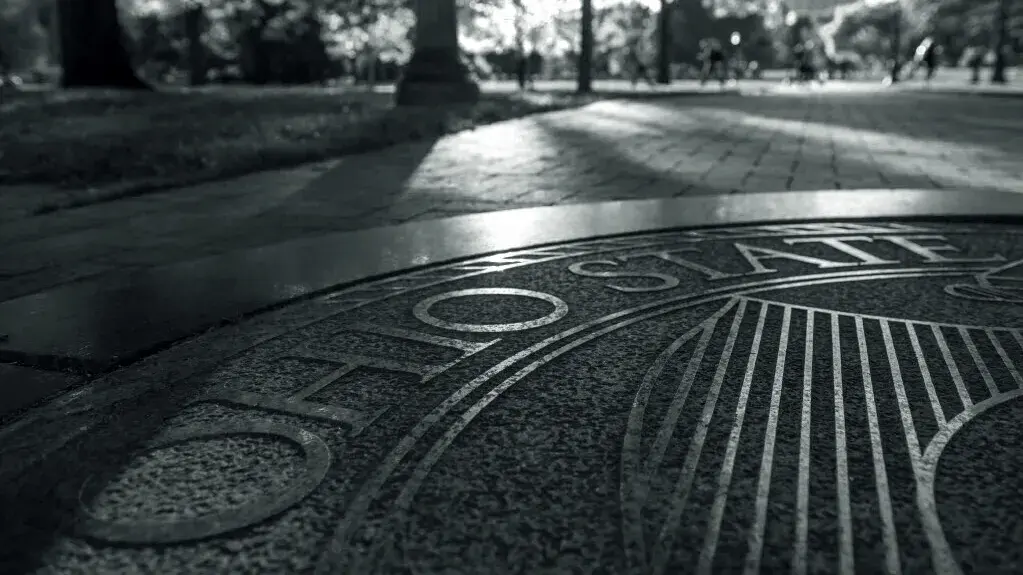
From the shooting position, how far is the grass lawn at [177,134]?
6.60 m

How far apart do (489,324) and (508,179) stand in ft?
12.1

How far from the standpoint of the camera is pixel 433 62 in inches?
543

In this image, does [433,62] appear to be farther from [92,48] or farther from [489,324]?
[489,324]

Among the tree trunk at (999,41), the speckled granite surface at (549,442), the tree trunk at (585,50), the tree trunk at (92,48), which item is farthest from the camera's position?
the tree trunk at (999,41)

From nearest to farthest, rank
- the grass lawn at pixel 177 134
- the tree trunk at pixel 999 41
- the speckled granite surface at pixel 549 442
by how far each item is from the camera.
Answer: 1. the speckled granite surface at pixel 549 442
2. the grass lawn at pixel 177 134
3. the tree trunk at pixel 999 41

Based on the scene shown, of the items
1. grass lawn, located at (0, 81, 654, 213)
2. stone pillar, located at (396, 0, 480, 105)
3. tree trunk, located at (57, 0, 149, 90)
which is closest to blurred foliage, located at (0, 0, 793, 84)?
tree trunk, located at (57, 0, 149, 90)

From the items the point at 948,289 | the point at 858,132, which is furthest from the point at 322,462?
the point at 858,132

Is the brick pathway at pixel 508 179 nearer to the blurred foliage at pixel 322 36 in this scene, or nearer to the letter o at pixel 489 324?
the letter o at pixel 489 324

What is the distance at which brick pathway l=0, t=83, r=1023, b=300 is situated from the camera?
4254mm

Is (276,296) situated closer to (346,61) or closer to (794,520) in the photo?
(794,520)

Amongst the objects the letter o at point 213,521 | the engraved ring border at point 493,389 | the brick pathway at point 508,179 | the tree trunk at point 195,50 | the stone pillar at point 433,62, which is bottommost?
the letter o at point 213,521

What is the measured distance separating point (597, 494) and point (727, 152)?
6.75 metres

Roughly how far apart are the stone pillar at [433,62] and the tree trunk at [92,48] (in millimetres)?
7665

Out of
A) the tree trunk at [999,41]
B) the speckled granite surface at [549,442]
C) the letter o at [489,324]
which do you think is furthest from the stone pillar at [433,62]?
the tree trunk at [999,41]
